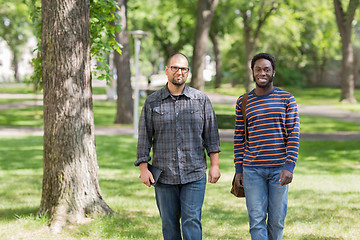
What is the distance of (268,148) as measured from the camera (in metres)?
3.91

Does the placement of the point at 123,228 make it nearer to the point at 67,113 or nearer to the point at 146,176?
the point at 67,113

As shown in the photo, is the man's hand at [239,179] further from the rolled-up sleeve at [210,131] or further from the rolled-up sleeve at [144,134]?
the rolled-up sleeve at [144,134]

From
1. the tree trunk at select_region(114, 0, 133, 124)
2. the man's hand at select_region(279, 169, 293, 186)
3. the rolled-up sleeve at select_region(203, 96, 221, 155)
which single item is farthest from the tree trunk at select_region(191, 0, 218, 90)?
the man's hand at select_region(279, 169, 293, 186)

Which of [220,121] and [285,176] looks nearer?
[285,176]

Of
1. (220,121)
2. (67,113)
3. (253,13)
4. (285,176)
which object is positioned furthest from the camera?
(253,13)

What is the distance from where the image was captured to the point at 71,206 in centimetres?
582

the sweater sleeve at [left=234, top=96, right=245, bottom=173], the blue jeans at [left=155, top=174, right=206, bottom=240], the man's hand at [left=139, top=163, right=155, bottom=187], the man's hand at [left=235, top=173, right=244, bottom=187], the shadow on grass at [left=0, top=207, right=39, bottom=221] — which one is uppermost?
the sweater sleeve at [left=234, top=96, right=245, bottom=173]

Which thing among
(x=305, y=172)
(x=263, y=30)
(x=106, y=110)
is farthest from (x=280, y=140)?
(x=263, y=30)

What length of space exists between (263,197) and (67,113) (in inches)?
107

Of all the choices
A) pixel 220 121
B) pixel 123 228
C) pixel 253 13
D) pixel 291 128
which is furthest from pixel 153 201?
pixel 253 13

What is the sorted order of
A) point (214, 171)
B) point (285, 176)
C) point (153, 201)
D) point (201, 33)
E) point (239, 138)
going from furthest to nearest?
point (201, 33) → point (153, 201) → point (239, 138) → point (214, 171) → point (285, 176)

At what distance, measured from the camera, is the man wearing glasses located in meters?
3.90

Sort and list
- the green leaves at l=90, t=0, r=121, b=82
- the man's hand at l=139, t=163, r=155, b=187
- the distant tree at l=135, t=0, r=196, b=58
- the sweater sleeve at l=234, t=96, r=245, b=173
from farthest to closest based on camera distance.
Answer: the distant tree at l=135, t=0, r=196, b=58, the green leaves at l=90, t=0, r=121, b=82, the sweater sleeve at l=234, t=96, r=245, b=173, the man's hand at l=139, t=163, r=155, b=187

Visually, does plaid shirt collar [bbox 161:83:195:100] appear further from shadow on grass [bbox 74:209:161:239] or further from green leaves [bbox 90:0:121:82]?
green leaves [bbox 90:0:121:82]
